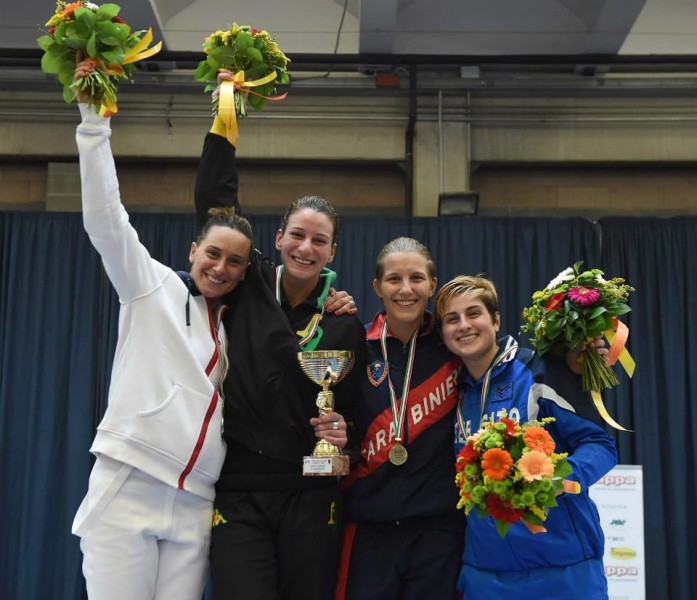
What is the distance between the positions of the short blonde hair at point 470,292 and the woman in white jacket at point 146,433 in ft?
2.58

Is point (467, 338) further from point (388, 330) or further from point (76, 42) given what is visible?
point (76, 42)

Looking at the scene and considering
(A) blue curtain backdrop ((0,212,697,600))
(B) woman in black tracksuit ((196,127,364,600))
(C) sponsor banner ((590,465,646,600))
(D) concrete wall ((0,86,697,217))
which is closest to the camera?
(B) woman in black tracksuit ((196,127,364,600))

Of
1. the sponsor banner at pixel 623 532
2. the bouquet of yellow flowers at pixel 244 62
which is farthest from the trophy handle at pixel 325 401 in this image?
the sponsor banner at pixel 623 532

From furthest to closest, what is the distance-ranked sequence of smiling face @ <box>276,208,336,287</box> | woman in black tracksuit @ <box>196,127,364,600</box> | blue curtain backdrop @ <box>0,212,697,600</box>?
blue curtain backdrop @ <box>0,212,697,600</box>, smiling face @ <box>276,208,336,287</box>, woman in black tracksuit @ <box>196,127,364,600</box>

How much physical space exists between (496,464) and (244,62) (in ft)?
5.33

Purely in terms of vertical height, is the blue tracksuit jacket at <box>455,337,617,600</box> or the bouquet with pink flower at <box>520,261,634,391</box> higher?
the bouquet with pink flower at <box>520,261,634,391</box>

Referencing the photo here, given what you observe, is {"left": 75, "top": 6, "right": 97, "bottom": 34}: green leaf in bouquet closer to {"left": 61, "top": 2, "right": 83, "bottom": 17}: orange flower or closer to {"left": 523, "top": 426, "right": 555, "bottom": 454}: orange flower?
{"left": 61, "top": 2, "right": 83, "bottom": 17}: orange flower

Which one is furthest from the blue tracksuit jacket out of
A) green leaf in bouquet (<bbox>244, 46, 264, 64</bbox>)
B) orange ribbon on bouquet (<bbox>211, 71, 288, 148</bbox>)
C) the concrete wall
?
the concrete wall

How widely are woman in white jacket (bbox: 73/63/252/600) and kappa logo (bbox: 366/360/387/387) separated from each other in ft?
1.84

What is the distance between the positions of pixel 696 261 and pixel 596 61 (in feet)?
6.23

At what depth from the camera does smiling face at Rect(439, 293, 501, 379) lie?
106 inches

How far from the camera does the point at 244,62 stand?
2.89m

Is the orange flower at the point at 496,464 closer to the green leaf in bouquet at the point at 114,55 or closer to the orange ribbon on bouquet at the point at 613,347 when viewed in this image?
the orange ribbon on bouquet at the point at 613,347

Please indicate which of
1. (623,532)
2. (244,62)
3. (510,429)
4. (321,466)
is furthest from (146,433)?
(623,532)
